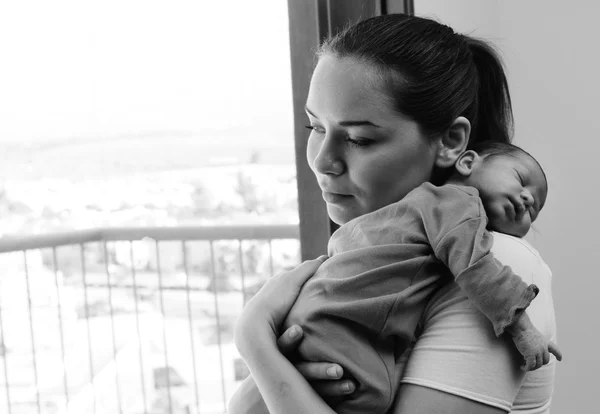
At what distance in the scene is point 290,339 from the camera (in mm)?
811

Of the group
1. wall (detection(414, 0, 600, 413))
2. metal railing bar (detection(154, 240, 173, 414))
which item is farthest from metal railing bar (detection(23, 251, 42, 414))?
wall (detection(414, 0, 600, 413))

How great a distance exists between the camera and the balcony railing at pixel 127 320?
3.97 metres

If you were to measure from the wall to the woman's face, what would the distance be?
1.18 meters

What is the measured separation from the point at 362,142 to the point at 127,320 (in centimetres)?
401

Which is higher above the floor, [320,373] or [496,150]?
[496,150]

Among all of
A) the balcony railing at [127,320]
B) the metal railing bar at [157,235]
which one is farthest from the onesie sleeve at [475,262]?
the balcony railing at [127,320]

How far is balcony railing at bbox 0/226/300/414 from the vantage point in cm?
397

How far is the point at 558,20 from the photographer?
1.99 meters

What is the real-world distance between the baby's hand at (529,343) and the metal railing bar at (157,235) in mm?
2626

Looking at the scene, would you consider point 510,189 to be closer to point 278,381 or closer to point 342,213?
Answer: point 342,213

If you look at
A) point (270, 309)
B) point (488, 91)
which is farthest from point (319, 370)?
point (488, 91)

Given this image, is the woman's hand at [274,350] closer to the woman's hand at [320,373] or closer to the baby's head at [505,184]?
the woman's hand at [320,373]

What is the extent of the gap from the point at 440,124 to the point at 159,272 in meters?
3.58

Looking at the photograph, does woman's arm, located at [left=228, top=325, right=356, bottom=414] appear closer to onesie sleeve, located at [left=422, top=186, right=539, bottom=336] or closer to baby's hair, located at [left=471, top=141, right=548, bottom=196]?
onesie sleeve, located at [left=422, top=186, right=539, bottom=336]
